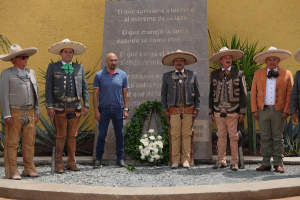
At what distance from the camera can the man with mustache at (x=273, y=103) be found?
4.36 m

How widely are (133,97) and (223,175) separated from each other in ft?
7.33

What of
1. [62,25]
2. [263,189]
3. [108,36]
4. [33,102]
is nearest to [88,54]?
[62,25]

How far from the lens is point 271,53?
4.48 m

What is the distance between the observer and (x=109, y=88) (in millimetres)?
4805

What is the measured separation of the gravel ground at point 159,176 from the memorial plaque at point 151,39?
107cm

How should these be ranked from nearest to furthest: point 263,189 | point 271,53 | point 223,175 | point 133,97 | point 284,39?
1. point 263,189
2. point 223,175
3. point 271,53
4. point 133,97
5. point 284,39

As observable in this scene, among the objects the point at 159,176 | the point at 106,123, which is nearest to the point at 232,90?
the point at 159,176

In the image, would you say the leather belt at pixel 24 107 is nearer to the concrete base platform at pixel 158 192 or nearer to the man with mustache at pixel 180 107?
the concrete base platform at pixel 158 192

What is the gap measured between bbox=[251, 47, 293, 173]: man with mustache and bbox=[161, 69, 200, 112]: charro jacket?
90 cm

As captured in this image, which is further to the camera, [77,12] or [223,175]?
[77,12]

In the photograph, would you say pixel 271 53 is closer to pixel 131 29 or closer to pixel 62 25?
pixel 131 29

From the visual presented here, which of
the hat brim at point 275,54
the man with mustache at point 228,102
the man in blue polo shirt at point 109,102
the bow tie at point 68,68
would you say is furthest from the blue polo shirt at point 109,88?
the hat brim at point 275,54

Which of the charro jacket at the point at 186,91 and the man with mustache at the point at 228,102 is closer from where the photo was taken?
the man with mustache at the point at 228,102

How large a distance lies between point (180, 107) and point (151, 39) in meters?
1.63
